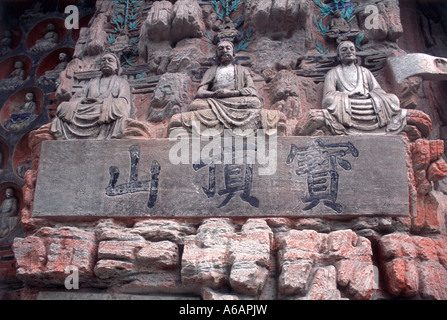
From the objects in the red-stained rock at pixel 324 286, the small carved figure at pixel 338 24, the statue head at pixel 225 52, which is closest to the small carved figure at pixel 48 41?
the statue head at pixel 225 52

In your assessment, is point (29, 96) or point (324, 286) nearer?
point (324, 286)

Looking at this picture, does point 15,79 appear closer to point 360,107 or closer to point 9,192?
point 9,192

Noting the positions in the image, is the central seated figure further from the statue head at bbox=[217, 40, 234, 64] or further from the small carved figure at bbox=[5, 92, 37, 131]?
the small carved figure at bbox=[5, 92, 37, 131]

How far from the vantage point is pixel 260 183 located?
267 inches

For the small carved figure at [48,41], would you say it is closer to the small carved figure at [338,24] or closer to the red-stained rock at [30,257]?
the small carved figure at [338,24]

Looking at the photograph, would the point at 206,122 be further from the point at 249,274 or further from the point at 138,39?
the point at 138,39

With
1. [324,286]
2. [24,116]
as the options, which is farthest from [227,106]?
[24,116]

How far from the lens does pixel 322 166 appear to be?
22.6 feet

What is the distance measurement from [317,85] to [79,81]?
3.83m

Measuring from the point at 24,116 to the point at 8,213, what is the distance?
7.04 ft

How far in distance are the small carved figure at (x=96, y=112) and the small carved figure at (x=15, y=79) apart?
3701 mm

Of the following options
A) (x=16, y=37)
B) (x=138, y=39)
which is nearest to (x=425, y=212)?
(x=138, y=39)

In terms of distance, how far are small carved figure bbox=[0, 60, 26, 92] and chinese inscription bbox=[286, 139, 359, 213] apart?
687cm

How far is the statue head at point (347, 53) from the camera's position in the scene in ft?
26.8
